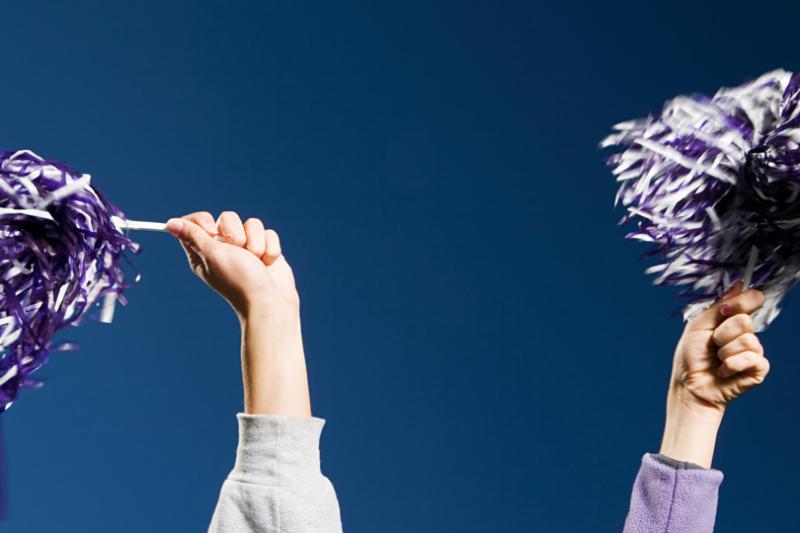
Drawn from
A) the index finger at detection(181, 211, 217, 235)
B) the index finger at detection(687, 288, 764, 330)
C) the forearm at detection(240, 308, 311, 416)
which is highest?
the index finger at detection(687, 288, 764, 330)

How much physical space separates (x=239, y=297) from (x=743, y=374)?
48cm

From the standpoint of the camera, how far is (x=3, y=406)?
88cm

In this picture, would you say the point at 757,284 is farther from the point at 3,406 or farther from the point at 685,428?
the point at 3,406

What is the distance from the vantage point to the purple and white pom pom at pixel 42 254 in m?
0.89

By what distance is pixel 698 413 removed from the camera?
1.10 metres

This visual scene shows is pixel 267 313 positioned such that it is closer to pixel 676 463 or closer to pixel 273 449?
pixel 273 449

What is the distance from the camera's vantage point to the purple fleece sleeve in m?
1.03

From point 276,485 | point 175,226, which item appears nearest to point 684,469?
point 276,485

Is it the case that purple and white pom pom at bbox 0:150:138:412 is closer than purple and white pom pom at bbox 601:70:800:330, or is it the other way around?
purple and white pom pom at bbox 0:150:138:412

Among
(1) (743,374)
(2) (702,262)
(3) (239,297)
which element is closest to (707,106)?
(2) (702,262)

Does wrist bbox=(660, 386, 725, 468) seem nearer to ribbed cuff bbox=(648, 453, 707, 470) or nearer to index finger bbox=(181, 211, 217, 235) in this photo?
ribbed cuff bbox=(648, 453, 707, 470)

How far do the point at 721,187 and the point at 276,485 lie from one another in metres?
0.49

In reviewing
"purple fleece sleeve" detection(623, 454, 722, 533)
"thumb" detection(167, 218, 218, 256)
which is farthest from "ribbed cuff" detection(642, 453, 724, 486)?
"thumb" detection(167, 218, 218, 256)

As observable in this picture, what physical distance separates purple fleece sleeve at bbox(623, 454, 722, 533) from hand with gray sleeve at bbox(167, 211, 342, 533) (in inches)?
11.6
